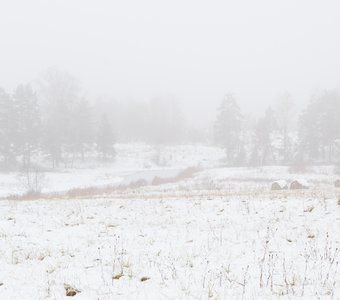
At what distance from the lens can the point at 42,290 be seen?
20.5ft

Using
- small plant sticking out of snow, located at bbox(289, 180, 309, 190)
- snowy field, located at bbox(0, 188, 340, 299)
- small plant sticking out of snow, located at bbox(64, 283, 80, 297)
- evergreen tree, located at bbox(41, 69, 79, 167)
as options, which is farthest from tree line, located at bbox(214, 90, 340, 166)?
small plant sticking out of snow, located at bbox(64, 283, 80, 297)

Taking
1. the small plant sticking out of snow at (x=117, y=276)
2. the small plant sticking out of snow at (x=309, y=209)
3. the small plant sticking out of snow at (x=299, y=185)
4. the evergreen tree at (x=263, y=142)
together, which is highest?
the evergreen tree at (x=263, y=142)


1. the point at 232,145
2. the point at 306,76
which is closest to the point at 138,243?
the point at 232,145

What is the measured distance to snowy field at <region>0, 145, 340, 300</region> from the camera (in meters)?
6.12

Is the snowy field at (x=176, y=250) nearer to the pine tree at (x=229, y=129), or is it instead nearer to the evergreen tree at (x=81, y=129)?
the evergreen tree at (x=81, y=129)

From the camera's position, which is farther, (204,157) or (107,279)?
(204,157)

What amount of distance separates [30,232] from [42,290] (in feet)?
15.6

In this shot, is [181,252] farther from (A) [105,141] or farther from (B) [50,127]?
(A) [105,141]

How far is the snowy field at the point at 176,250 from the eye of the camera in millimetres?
6117

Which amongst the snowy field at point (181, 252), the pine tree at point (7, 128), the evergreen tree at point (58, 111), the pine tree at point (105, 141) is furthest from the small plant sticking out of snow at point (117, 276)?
the pine tree at point (105, 141)

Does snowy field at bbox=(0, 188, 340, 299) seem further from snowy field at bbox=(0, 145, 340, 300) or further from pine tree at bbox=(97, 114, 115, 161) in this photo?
pine tree at bbox=(97, 114, 115, 161)

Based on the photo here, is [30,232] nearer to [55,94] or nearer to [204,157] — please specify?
[204,157]

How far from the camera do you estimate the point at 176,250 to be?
8188 millimetres

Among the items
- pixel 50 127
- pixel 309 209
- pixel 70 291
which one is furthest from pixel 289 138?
pixel 70 291
